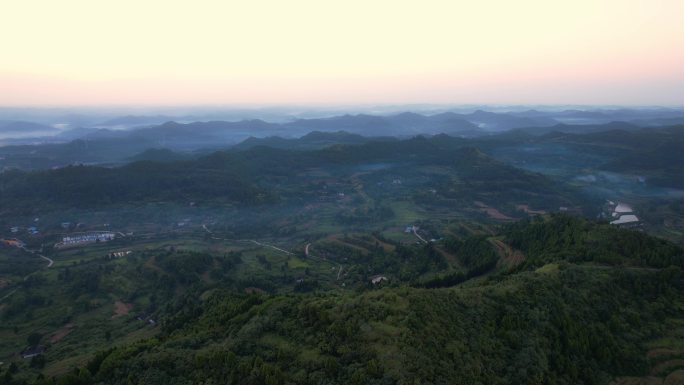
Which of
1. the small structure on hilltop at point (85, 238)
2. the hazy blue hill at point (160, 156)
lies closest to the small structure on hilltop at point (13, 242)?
the small structure on hilltop at point (85, 238)

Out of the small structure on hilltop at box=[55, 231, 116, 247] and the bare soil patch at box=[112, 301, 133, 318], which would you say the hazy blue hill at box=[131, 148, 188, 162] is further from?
the bare soil patch at box=[112, 301, 133, 318]

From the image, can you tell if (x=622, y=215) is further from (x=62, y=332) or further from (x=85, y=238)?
(x=85, y=238)

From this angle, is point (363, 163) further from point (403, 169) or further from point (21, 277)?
point (21, 277)

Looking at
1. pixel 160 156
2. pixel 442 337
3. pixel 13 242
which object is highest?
pixel 160 156

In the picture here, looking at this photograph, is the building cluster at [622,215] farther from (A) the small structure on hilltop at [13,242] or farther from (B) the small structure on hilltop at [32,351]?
(A) the small structure on hilltop at [13,242]

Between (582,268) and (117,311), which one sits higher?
(582,268)

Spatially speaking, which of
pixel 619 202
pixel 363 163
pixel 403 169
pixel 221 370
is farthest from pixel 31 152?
pixel 619 202

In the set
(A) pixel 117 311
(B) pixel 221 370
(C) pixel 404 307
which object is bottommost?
(A) pixel 117 311

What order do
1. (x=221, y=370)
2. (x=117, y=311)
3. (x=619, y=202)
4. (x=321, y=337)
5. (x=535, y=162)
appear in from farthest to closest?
(x=535, y=162)
(x=619, y=202)
(x=117, y=311)
(x=321, y=337)
(x=221, y=370)

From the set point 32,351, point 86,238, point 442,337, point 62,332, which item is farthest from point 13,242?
point 442,337
